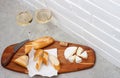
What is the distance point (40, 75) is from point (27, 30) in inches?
9.2

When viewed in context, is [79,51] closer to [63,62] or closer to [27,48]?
[63,62]

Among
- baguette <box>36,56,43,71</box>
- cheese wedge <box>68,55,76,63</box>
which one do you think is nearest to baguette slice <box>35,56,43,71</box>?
baguette <box>36,56,43,71</box>

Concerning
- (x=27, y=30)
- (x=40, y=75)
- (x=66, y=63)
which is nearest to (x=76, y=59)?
(x=66, y=63)

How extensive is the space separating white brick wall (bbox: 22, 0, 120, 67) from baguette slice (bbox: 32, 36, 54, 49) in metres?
0.09

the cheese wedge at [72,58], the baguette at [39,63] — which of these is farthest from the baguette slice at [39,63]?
the cheese wedge at [72,58]

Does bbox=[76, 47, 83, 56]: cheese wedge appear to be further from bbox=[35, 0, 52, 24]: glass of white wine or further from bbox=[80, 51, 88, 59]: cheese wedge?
bbox=[35, 0, 52, 24]: glass of white wine

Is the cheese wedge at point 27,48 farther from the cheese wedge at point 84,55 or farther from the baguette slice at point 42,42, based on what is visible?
the cheese wedge at point 84,55

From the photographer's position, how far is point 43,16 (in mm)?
969

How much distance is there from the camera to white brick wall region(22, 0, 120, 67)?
73 cm

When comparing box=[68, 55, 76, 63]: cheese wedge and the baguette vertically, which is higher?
box=[68, 55, 76, 63]: cheese wedge

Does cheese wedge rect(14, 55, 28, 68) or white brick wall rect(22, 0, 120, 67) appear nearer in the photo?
white brick wall rect(22, 0, 120, 67)

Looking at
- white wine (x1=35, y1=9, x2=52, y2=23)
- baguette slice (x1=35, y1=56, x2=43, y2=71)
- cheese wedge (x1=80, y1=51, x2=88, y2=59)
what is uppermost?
white wine (x1=35, y1=9, x2=52, y2=23)

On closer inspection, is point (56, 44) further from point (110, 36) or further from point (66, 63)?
point (110, 36)

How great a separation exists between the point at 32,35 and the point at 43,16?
105 mm
